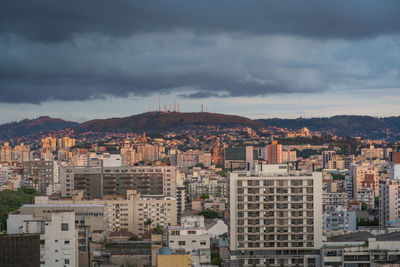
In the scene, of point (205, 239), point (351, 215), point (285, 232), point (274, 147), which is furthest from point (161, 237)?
point (274, 147)

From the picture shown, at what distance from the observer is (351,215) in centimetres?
7600

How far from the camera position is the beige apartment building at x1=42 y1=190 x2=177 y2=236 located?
71.8 m

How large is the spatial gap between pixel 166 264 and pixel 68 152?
169795 millimetres

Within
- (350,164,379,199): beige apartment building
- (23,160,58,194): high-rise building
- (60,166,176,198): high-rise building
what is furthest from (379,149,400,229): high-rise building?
(23,160,58,194): high-rise building

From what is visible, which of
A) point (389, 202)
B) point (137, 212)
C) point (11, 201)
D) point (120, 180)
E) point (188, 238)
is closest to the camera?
point (188, 238)

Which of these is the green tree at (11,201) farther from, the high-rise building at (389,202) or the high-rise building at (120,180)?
the high-rise building at (389,202)

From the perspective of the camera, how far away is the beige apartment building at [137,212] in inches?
2827

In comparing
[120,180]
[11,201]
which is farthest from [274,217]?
[11,201]

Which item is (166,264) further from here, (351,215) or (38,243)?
(351,215)

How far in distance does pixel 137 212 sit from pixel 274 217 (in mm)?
29095

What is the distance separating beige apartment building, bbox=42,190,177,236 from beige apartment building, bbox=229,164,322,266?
27.0 m

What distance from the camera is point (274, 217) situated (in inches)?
1790

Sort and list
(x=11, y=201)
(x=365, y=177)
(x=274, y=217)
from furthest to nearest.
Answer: (x=365, y=177)
(x=11, y=201)
(x=274, y=217)

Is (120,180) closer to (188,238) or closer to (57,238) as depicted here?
(188,238)
